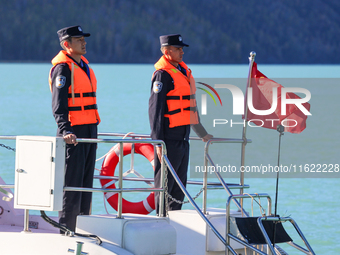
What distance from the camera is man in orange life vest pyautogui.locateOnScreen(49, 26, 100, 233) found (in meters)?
5.04

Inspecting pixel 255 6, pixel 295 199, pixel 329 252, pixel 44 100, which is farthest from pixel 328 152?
pixel 255 6

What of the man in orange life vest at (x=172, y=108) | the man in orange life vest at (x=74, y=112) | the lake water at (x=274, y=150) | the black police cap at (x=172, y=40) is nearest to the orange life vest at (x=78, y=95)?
the man in orange life vest at (x=74, y=112)

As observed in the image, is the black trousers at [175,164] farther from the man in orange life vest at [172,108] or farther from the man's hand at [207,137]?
the man's hand at [207,137]

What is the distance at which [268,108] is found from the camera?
6.03 metres

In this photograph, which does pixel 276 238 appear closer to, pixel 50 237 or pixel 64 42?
pixel 50 237

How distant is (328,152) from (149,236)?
63.8ft

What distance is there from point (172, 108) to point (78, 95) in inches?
34.8

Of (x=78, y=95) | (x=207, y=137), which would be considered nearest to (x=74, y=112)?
(x=78, y=95)

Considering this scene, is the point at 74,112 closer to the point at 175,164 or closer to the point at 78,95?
the point at 78,95

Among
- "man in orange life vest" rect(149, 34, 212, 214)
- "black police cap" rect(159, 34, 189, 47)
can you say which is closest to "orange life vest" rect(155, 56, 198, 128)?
"man in orange life vest" rect(149, 34, 212, 214)

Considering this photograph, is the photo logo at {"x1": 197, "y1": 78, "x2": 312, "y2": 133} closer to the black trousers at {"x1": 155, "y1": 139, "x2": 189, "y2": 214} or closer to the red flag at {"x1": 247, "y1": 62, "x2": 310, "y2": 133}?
the red flag at {"x1": 247, "y1": 62, "x2": 310, "y2": 133}

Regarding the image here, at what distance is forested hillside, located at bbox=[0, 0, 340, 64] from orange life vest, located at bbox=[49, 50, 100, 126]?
8354 cm

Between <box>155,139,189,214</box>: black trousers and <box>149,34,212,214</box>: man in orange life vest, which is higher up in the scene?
<box>149,34,212,214</box>: man in orange life vest

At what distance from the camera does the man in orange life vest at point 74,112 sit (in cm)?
504
